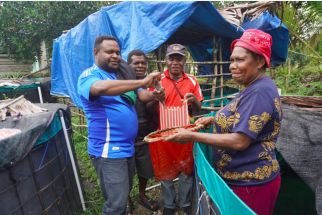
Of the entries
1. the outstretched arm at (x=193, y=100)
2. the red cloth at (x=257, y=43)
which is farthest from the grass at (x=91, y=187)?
the red cloth at (x=257, y=43)

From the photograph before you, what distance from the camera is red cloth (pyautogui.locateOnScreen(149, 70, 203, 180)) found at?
2.92m

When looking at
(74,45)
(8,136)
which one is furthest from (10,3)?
(8,136)

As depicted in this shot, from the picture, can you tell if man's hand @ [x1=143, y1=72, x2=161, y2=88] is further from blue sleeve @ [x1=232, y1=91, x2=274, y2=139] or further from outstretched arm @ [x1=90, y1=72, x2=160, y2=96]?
blue sleeve @ [x1=232, y1=91, x2=274, y2=139]

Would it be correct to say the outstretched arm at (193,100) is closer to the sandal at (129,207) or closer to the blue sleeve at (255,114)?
the blue sleeve at (255,114)

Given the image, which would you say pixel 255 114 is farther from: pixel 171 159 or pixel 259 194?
pixel 171 159

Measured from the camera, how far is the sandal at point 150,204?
3.59 m

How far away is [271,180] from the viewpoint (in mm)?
1780

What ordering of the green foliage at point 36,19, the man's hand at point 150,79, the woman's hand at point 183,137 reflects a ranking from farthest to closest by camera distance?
1. the green foliage at point 36,19
2. the man's hand at point 150,79
3. the woman's hand at point 183,137

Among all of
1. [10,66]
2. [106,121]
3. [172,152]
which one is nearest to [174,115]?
[172,152]

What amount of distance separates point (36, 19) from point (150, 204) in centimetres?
1275

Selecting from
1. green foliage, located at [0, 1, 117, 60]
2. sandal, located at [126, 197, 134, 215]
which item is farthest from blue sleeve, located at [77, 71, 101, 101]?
green foliage, located at [0, 1, 117, 60]

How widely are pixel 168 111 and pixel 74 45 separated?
2959 millimetres

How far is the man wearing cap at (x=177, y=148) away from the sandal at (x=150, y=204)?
1.76 feet

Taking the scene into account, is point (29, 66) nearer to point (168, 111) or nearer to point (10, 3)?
point (10, 3)
